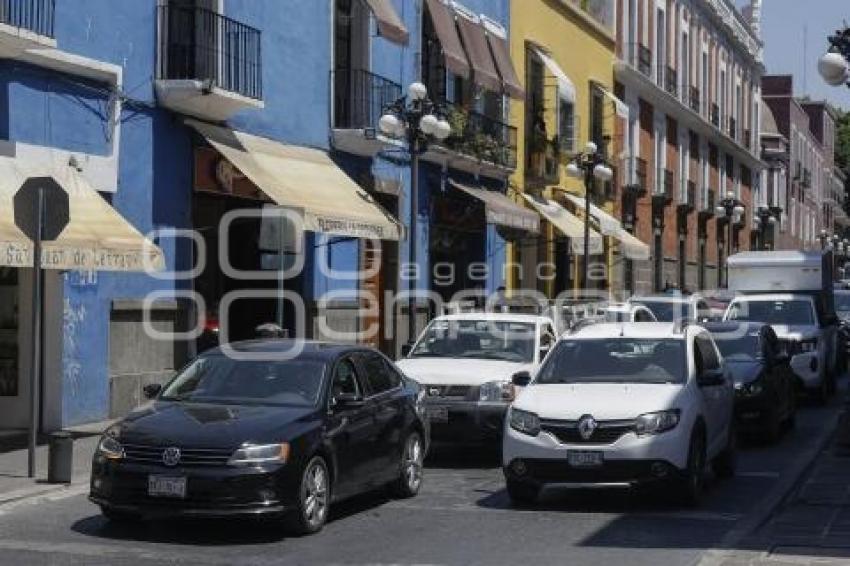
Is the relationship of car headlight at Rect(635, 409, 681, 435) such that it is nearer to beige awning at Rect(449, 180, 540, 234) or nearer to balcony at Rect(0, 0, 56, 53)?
balcony at Rect(0, 0, 56, 53)

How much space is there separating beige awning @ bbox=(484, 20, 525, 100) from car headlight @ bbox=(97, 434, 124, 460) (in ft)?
69.6

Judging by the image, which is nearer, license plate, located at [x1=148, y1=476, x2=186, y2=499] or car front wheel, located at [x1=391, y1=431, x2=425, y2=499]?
license plate, located at [x1=148, y1=476, x2=186, y2=499]

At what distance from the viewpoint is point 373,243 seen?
26953 mm

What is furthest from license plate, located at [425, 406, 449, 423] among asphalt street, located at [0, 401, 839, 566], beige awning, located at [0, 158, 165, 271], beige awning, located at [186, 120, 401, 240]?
beige awning, located at [186, 120, 401, 240]

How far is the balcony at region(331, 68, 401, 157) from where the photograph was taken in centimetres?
2483

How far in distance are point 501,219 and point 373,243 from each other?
397 centimetres

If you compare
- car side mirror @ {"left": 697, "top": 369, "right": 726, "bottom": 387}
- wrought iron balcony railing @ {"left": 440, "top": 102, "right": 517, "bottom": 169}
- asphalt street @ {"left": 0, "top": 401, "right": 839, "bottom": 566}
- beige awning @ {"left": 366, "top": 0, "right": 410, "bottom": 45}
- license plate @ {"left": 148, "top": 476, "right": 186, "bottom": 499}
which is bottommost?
asphalt street @ {"left": 0, "top": 401, "right": 839, "bottom": 566}

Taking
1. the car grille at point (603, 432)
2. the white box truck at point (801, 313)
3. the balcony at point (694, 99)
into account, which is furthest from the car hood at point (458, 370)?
the balcony at point (694, 99)

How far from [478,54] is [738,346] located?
13.1m

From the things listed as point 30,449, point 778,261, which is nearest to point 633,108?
point 778,261

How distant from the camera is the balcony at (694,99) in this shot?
2108 inches

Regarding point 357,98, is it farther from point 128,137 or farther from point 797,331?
point 797,331

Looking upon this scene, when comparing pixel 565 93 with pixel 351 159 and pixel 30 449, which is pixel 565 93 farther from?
pixel 30 449

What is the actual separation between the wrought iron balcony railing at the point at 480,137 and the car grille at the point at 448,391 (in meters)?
13.8
